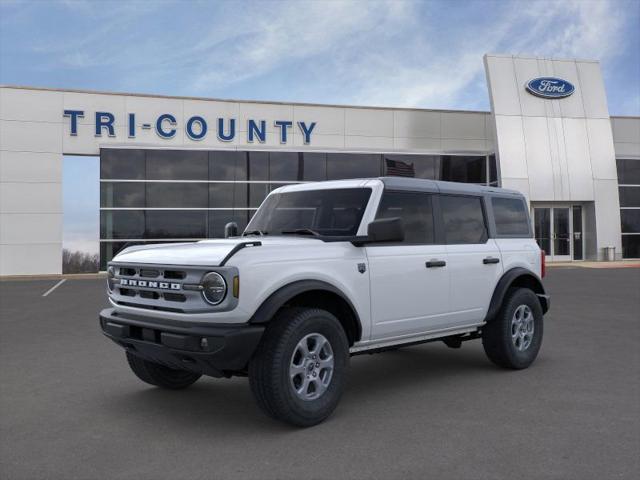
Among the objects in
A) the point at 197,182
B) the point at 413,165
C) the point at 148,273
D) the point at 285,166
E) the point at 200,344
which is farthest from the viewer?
the point at 413,165

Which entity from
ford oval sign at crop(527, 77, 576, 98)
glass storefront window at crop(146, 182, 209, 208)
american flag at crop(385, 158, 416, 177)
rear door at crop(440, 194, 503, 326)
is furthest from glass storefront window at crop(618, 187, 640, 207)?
rear door at crop(440, 194, 503, 326)

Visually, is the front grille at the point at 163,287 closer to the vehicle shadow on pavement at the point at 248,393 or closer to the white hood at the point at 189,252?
the white hood at the point at 189,252

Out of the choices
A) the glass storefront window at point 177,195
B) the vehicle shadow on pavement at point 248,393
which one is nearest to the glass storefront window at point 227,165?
the glass storefront window at point 177,195

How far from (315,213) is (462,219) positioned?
5.13 feet

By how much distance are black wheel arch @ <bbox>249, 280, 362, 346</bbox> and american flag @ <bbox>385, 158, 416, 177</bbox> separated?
20.8m

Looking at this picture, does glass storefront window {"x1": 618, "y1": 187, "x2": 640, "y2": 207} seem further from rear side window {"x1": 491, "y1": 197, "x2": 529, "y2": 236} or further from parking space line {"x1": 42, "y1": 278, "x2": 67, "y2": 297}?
parking space line {"x1": 42, "y1": 278, "x2": 67, "y2": 297}

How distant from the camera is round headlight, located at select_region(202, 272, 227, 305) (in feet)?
13.3

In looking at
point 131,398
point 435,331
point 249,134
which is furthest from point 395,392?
point 249,134

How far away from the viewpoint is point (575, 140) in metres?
25.2

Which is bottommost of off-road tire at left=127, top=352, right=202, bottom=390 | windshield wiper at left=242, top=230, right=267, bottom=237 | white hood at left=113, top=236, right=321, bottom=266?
off-road tire at left=127, top=352, right=202, bottom=390

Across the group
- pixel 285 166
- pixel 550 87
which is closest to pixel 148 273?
pixel 285 166

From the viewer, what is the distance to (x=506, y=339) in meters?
6.06

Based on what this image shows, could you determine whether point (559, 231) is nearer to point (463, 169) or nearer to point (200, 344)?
point (463, 169)

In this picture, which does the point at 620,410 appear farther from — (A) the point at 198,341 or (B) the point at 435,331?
(A) the point at 198,341
